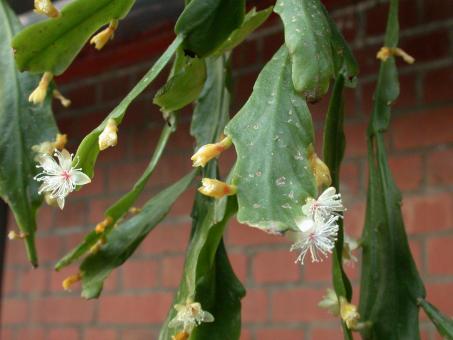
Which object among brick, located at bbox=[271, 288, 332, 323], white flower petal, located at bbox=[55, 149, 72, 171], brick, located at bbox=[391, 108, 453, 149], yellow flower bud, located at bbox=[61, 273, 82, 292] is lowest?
brick, located at bbox=[271, 288, 332, 323]

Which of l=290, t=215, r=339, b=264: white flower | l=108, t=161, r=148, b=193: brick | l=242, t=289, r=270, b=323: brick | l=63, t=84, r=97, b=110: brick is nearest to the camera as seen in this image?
l=290, t=215, r=339, b=264: white flower

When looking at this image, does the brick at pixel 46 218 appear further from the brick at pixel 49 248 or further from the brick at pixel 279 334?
the brick at pixel 279 334

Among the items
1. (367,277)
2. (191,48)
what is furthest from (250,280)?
(191,48)

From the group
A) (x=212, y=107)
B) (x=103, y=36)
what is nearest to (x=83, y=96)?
(x=212, y=107)

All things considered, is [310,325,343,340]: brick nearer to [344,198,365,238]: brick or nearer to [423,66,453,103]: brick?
[344,198,365,238]: brick

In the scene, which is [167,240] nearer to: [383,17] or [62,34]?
[383,17]

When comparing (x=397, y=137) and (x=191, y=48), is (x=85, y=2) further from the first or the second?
(x=397, y=137)

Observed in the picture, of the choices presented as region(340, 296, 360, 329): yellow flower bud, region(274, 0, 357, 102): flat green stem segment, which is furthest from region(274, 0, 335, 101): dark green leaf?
region(340, 296, 360, 329): yellow flower bud
